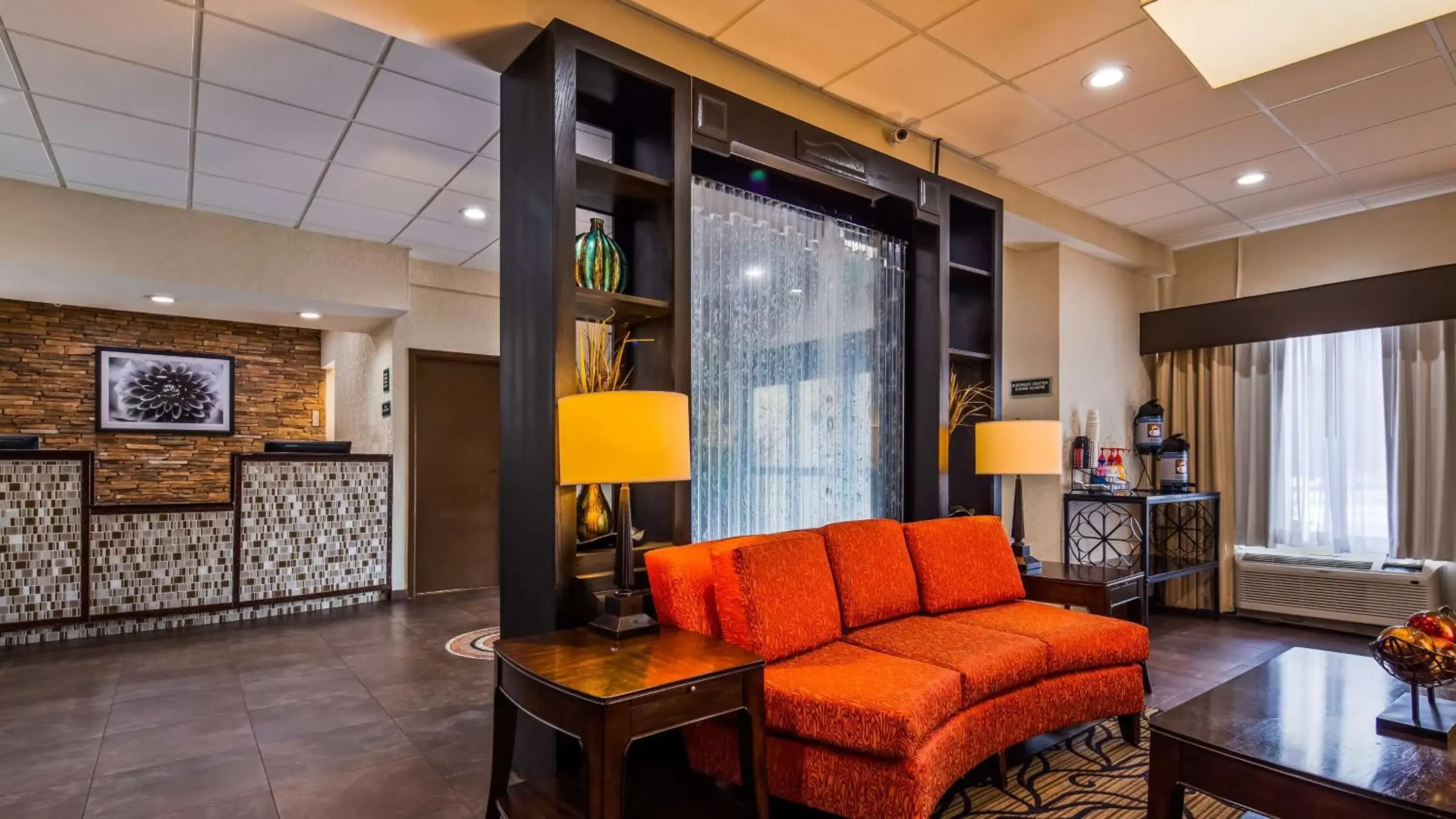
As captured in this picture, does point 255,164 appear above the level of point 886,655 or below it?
above

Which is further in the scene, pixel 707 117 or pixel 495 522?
pixel 495 522

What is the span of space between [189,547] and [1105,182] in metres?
6.42

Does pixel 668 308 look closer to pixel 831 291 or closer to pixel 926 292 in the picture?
pixel 831 291

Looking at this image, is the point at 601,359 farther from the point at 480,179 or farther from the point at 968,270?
the point at 968,270

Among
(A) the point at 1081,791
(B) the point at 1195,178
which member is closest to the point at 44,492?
(A) the point at 1081,791

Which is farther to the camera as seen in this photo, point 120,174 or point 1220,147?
point 120,174

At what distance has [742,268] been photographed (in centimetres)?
327

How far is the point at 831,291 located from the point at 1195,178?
8.50 feet

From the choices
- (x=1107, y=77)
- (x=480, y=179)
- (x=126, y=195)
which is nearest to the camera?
(x=1107, y=77)

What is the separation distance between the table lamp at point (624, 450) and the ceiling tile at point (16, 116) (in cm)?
325

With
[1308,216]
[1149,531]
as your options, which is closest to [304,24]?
[1149,531]

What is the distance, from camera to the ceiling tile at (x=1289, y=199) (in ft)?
15.1

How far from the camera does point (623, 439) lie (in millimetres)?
2156

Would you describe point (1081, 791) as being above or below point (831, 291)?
below
